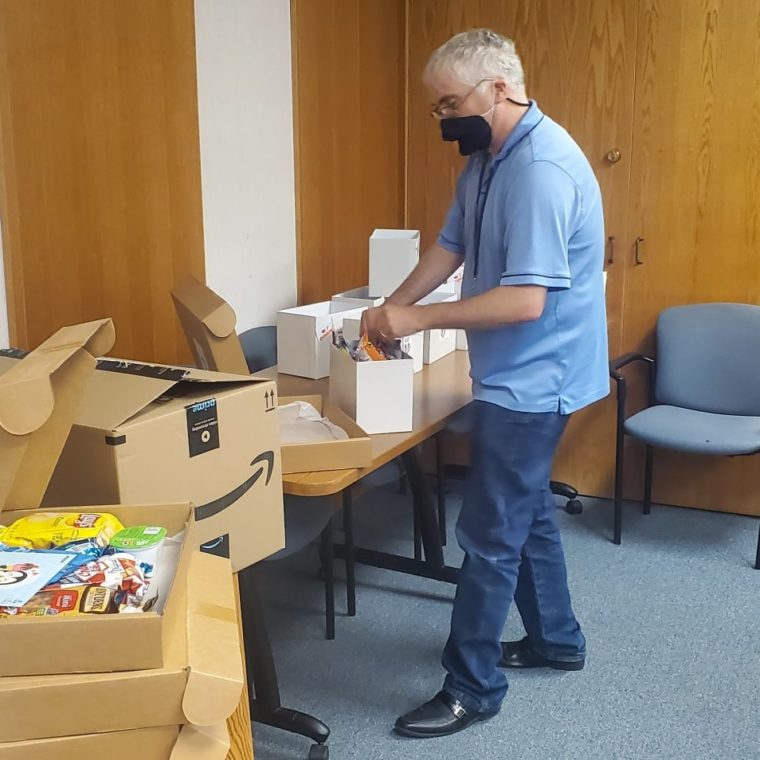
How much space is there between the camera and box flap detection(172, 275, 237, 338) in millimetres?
2004

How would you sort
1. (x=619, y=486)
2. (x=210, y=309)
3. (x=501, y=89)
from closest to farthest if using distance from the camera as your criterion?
(x=501, y=89)
(x=210, y=309)
(x=619, y=486)

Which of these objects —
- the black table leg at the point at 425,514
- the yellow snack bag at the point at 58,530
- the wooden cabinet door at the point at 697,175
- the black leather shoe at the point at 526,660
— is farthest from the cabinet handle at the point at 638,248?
the yellow snack bag at the point at 58,530

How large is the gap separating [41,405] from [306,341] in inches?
56.0

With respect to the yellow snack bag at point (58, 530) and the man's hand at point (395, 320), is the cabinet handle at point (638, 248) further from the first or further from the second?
the yellow snack bag at point (58, 530)

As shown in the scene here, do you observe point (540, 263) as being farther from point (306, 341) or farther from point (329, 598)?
point (329, 598)

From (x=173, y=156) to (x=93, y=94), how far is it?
0.34 metres

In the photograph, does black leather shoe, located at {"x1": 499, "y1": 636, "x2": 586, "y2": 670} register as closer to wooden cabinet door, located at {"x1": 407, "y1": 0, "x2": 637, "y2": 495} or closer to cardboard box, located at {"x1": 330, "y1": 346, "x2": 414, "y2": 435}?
cardboard box, located at {"x1": 330, "y1": 346, "x2": 414, "y2": 435}

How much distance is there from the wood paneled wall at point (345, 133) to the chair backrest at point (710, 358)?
48.1 inches

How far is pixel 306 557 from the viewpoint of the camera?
3.07 meters

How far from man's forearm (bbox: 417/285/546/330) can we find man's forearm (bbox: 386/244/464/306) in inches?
16.1

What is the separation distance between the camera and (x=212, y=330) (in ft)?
6.56

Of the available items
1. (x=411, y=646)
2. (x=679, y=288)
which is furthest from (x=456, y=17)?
(x=411, y=646)

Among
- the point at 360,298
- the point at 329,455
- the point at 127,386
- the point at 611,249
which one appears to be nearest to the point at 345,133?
the point at 360,298

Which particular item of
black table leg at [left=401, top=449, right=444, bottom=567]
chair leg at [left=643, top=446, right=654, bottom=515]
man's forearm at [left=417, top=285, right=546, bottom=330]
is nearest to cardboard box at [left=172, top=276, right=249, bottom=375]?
man's forearm at [left=417, top=285, right=546, bottom=330]
